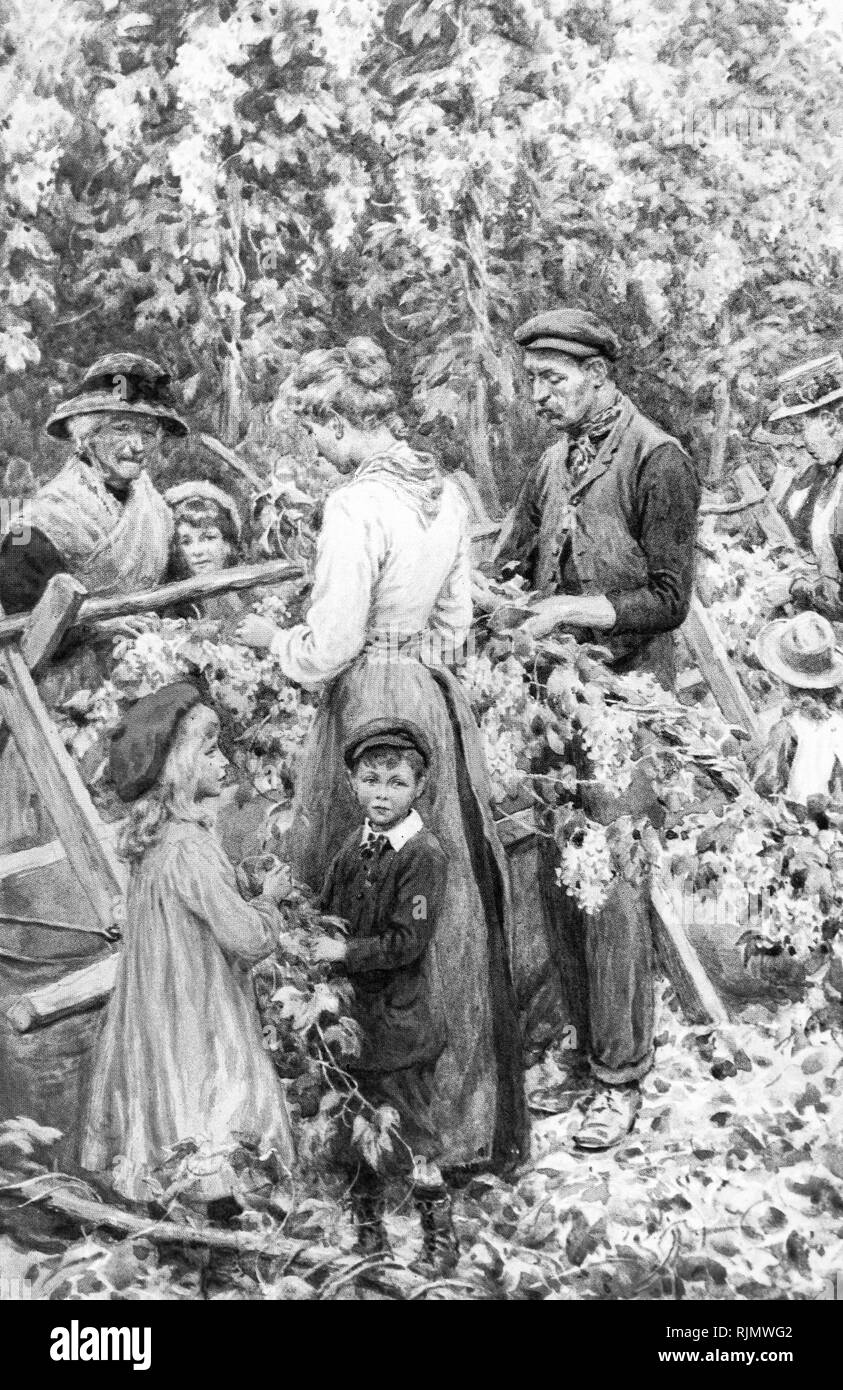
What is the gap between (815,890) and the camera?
7.01 m

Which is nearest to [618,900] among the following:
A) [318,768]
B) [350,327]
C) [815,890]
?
[815,890]

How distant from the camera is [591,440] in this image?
7.18m

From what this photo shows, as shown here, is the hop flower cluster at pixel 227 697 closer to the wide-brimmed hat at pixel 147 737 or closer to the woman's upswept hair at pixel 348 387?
the wide-brimmed hat at pixel 147 737

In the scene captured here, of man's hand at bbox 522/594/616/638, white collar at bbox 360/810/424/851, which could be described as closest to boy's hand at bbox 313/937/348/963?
white collar at bbox 360/810/424/851

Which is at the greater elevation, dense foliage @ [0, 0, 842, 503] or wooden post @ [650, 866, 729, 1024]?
dense foliage @ [0, 0, 842, 503]

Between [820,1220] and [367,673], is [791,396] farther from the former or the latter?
[820,1220]

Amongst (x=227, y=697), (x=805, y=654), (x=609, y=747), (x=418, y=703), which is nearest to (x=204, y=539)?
(x=227, y=697)

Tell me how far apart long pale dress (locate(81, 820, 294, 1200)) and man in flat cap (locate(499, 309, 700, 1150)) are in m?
1.24

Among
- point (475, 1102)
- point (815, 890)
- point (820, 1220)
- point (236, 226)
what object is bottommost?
point (820, 1220)

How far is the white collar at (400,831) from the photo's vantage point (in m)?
7.06

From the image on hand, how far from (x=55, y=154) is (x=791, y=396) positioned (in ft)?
10.2

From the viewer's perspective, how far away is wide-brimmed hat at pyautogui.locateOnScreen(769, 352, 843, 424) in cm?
716

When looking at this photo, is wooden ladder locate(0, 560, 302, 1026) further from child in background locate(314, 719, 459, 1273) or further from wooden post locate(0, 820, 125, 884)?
child in background locate(314, 719, 459, 1273)

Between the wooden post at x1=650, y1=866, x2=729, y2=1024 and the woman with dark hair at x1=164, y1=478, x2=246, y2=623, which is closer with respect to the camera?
the wooden post at x1=650, y1=866, x2=729, y2=1024
